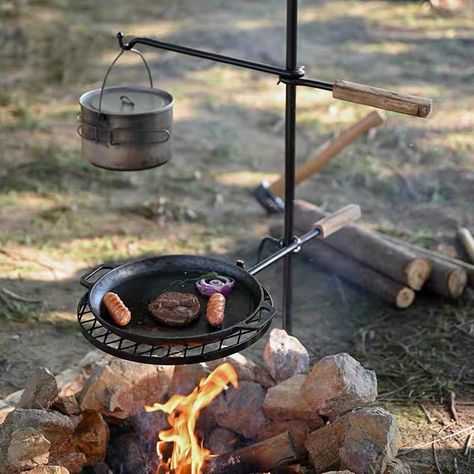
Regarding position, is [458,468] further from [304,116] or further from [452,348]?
[304,116]

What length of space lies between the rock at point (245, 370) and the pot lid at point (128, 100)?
47.0 inches

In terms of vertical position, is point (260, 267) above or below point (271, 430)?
above

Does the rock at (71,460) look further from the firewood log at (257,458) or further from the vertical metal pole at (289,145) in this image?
the vertical metal pole at (289,145)

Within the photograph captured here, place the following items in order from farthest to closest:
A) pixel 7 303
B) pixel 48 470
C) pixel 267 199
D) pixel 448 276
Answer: pixel 267 199 → pixel 7 303 → pixel 448 276 → pixel 48 470

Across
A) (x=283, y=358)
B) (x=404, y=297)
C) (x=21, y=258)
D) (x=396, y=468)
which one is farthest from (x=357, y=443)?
(x=21, y=258)

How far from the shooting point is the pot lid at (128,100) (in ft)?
13.3

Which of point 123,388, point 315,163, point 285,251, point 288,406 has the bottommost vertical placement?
point 288,406

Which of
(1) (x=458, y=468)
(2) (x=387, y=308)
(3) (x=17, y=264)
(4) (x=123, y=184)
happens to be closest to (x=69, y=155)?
(4) (x=123, y=184)

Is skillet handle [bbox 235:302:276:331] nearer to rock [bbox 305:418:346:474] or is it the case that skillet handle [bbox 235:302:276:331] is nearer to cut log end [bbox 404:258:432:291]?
rock [bbox 305:418:346:474]

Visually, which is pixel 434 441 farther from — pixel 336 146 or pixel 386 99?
pixel 336 146

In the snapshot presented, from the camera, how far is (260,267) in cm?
374

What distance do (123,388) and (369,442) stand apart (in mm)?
1055

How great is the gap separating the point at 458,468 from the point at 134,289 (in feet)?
5.31

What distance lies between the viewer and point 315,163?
5.60 metres
